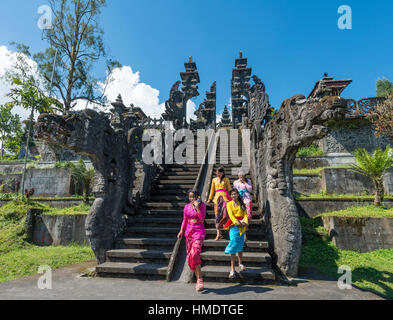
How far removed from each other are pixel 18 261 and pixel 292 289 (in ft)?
22.2

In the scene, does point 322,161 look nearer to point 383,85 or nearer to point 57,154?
point 57,154

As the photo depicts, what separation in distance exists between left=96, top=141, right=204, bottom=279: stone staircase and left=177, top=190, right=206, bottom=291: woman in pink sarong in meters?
0.79

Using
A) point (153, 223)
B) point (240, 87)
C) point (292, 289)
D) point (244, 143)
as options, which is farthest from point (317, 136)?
point (240, 87)

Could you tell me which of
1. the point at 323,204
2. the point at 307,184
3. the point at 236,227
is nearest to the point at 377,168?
Answer: the point at 323,204

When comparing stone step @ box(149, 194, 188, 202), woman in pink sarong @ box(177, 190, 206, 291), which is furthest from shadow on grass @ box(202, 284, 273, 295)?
stone step @ box(149, 194, 188, 202)

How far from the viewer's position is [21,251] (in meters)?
6.88

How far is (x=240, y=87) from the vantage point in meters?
19.7

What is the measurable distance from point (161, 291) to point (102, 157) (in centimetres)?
317

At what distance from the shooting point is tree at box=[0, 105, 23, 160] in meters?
26.2

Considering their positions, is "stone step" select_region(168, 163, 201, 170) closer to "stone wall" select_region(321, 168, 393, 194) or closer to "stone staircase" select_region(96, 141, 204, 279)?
→ "stone staircase" select_region(96, 141, 204, 279)

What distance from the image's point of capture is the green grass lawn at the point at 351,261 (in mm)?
4340

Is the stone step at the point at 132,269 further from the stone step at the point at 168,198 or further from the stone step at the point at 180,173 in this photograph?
the stone step at the point at 180,173

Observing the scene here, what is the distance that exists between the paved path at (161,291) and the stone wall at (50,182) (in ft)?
27.1
